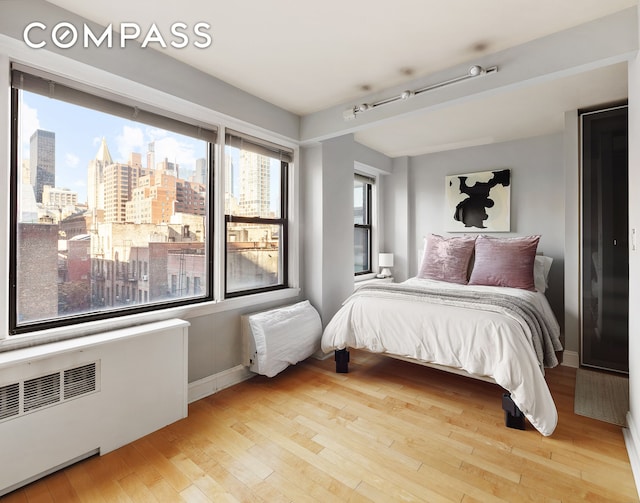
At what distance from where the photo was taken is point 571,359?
316 cm

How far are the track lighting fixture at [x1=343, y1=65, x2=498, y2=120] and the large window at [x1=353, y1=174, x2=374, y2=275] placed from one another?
185cm

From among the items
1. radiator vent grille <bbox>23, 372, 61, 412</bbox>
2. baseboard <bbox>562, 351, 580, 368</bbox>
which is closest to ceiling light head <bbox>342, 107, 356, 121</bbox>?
radiator vent grille <bbox>23, 372, 61, 412</bbox>

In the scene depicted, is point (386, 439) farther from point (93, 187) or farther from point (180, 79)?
point (180, 79)

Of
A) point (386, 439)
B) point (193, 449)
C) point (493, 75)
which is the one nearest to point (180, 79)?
point (493, 75)

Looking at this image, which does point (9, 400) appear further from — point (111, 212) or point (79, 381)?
point (111, 212)

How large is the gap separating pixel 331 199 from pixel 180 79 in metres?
1.73

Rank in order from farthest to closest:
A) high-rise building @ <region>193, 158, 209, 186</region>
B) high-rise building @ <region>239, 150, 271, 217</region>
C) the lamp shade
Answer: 1. the lamp shade
2. high-rise building @ <region>239, 150, 271, 217</region>
3. high-rise building @ <region>193, 158, 209, 186</region>

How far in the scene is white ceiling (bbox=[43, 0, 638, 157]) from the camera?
1812mm

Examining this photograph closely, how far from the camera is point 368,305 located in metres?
2.86

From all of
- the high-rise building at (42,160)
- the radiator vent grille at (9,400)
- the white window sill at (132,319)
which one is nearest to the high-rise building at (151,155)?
the high-rise building at (42,160)

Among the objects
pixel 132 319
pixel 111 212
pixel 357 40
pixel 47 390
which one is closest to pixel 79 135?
pixel 111 212

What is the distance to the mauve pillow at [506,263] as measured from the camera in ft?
11.2

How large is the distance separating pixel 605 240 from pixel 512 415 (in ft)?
6.31

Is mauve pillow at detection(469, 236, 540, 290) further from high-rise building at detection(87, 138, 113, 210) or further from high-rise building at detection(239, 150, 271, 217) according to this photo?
high-rise building at detection(87, 138, 113, 210)
